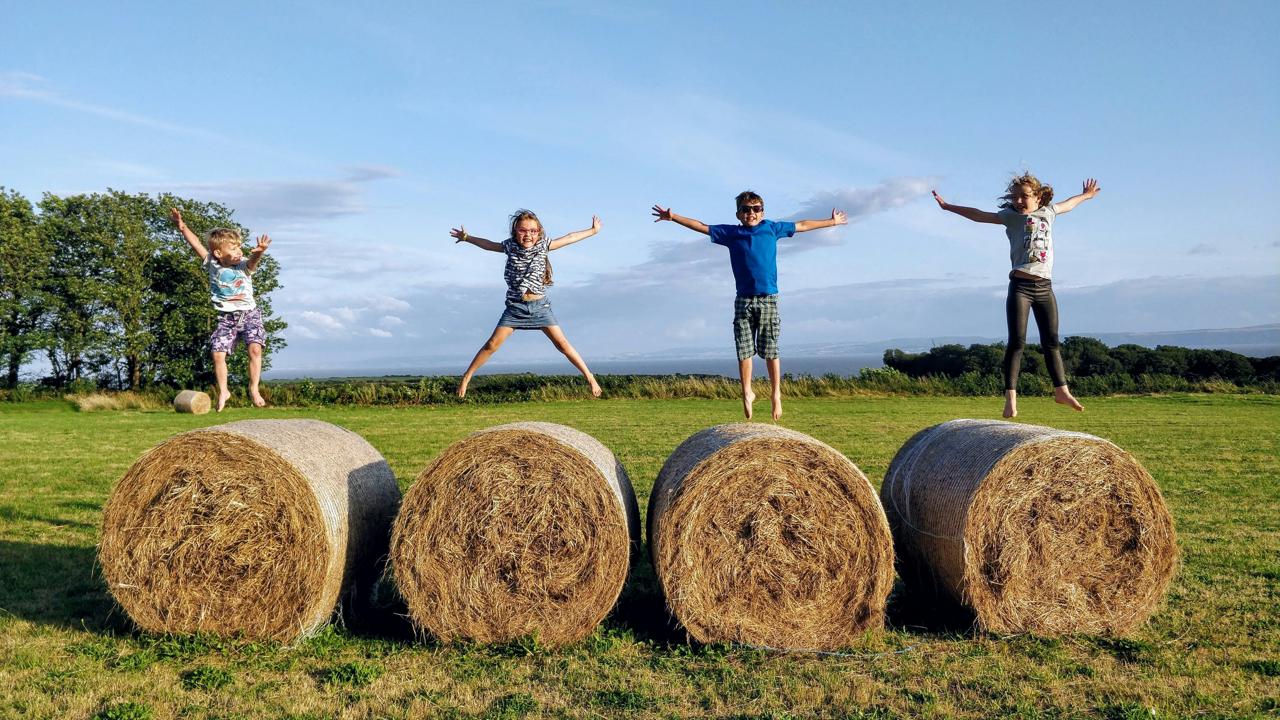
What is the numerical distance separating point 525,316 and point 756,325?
100 inches

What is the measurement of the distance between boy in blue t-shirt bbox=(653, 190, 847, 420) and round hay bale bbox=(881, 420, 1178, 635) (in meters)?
2.98

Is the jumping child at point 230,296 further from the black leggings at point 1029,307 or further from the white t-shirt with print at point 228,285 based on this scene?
the black leggings at point 1029,307

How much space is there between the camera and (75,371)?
3847 cm

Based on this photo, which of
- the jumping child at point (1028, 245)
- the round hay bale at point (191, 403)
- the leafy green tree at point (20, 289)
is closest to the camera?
the jumping child at point (1028, 245)

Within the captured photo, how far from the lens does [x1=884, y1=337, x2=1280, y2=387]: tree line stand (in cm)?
4050

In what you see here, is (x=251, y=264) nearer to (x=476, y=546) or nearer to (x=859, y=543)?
(x=476, y=546)

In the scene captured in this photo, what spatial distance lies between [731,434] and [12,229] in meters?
42.7

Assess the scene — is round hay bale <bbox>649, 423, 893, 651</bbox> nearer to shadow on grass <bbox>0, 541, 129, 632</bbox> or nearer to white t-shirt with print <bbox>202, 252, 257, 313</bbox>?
shadow on grass <bbox>0, 541, 129, 632</bbox>

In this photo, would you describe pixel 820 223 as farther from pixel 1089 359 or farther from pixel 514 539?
pixel 1089 359

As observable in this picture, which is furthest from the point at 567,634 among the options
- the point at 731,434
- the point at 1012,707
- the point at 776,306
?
the point at 776,306

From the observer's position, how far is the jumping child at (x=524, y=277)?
929 centimetres

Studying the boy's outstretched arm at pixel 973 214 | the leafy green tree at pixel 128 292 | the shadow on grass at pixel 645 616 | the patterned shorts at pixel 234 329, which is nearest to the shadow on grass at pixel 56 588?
the patterned shorts at pixel 234 329

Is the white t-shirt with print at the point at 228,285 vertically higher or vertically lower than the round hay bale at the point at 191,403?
higher

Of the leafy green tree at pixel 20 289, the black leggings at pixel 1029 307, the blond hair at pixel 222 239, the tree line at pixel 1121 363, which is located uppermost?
the leafy green tree at pixel 20 289
